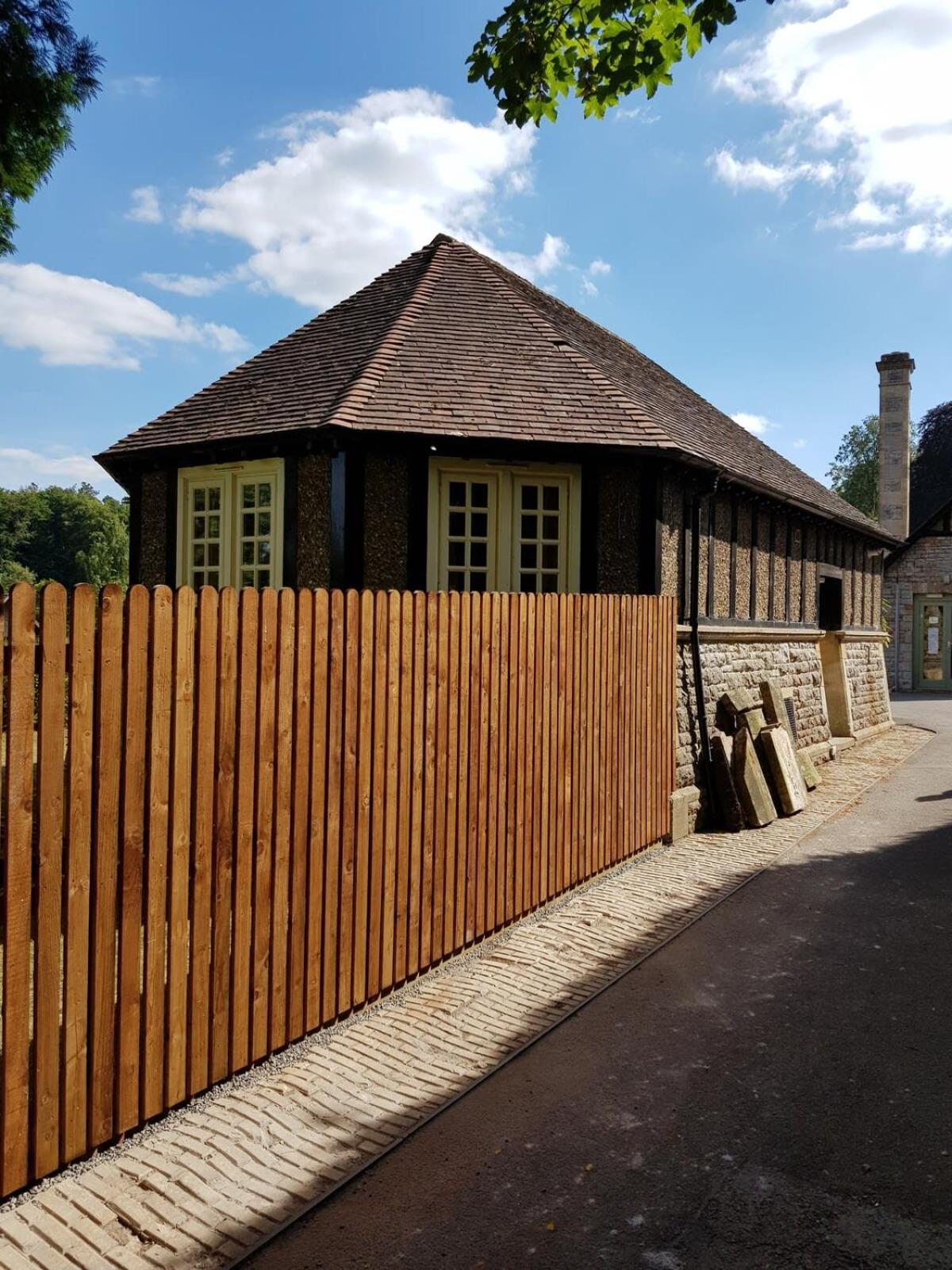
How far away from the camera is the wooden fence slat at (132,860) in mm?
3420

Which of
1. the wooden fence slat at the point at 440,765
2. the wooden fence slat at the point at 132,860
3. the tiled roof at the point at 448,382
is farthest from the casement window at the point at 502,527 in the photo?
the wooden fence slat at the point at 132,860

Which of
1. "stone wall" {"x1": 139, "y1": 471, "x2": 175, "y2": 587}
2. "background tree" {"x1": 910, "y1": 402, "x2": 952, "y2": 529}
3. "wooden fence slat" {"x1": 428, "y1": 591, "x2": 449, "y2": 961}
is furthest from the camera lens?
"background tree" {"x1": 910, "y1": 402, "x2": 952, "y2": 529}

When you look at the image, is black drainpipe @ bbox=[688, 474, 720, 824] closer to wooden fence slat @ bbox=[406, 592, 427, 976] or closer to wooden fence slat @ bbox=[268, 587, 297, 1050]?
wooden fence slat @ bbox=[406, 592, 427, 976]

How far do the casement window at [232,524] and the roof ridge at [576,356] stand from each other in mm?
3832

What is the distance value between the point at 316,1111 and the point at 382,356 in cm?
833

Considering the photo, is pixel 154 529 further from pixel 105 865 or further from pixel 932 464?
pixel 932 464

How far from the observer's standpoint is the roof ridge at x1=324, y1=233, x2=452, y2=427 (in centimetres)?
924

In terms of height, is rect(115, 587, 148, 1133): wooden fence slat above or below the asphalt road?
above

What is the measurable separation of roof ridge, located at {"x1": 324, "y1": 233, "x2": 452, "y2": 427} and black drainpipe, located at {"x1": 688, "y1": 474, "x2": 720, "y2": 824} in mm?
3922

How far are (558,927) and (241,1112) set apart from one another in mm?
2943

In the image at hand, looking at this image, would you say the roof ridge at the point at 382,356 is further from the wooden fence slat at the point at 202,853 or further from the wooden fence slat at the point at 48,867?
the wooden fence slat at the point at 48,867

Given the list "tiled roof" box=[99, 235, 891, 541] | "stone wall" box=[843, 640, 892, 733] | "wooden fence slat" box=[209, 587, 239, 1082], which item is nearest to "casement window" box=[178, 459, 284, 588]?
"tiled roof" box=[99, 235, 891, 541]

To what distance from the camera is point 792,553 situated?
1466 cm

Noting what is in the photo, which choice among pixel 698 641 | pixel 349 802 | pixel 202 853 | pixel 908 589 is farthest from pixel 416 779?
pixel 908 589
